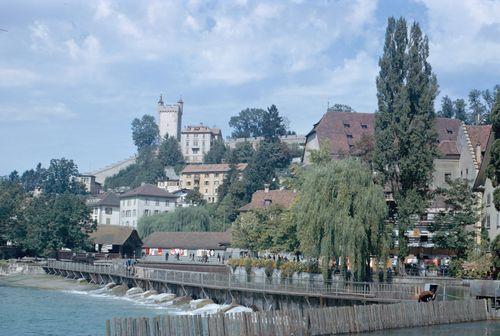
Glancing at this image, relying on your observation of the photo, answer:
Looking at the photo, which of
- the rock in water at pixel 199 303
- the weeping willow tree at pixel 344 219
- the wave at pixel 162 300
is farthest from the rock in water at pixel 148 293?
the weeping willow tree at pixel 344 219

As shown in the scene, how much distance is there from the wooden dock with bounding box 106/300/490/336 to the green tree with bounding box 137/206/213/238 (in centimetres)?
8229

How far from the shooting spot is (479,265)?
53.8 m

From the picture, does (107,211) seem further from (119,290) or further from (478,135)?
(478,135)

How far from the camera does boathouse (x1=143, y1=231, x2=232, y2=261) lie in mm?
103062

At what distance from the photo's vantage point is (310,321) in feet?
109

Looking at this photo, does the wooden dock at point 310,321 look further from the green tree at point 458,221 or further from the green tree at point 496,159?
the green tree at point 458,221

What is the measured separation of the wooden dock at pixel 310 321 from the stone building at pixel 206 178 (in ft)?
473

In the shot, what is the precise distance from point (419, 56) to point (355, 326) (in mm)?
38409

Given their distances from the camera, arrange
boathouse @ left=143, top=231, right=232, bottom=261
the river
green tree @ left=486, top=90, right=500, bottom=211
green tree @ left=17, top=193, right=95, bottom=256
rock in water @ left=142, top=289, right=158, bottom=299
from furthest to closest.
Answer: boathouse @ left=143, top=231, right=232, bottom=261
green tree @ left=17, top=193, right=95, bottom=256
rock in water @ left=142, top=289, right=158, bottom=299
green tree @ left=486, top=90, right=500, bottom=211
the river

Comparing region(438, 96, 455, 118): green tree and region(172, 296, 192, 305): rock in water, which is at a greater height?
region(438, 96, 455, 118): green tree

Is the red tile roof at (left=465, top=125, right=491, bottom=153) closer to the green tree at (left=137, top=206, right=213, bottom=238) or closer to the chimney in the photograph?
the chimney

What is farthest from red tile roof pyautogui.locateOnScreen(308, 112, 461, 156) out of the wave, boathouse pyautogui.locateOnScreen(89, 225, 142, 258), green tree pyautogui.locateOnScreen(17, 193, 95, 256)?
the wave

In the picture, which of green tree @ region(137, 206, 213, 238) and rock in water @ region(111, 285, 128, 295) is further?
green tree @ region(137, 206, 213, 238)

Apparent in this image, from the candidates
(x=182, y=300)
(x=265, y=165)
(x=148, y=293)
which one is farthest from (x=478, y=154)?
(x=265, y=165)
